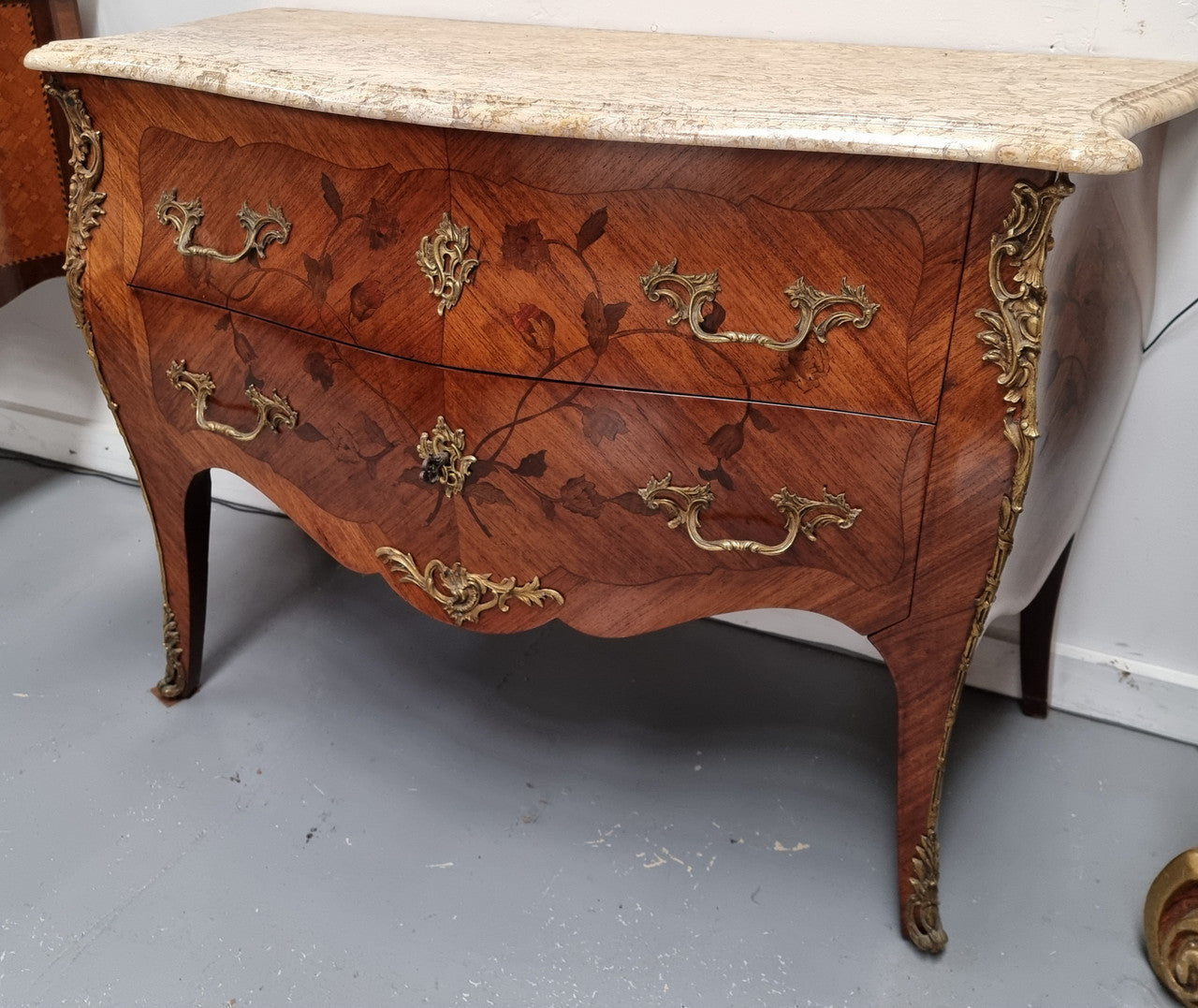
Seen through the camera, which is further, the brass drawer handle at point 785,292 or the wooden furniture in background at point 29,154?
the wooden furniture in background at point 29,154

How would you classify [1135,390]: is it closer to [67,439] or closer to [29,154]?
[29,154]

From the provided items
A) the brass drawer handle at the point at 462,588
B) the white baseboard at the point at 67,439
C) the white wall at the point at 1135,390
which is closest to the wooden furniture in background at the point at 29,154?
the white wall at the point at 1135,390

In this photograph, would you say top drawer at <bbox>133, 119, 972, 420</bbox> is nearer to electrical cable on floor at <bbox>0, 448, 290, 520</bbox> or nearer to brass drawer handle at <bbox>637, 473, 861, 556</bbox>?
brass drawer handle at <bbox>637, 473, 861, 556</bbox>

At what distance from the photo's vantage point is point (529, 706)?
155 cm

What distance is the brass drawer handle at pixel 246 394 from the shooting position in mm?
1184

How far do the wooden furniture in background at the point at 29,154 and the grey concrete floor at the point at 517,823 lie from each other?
542 mm

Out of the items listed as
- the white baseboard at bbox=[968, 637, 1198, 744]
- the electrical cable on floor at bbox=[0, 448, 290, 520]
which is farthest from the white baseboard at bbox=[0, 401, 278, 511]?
the white baseboard at bbox=[968, 637, 1198, 744]

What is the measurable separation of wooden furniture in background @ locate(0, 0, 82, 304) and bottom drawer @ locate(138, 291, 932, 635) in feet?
2.23

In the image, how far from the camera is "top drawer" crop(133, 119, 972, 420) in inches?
34.3

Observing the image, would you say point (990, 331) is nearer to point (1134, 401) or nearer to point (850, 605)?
point (850, 605)

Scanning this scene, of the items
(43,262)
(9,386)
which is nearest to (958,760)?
(43,262)

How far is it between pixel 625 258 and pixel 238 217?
1.42ft

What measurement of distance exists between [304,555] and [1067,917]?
1.30 metres

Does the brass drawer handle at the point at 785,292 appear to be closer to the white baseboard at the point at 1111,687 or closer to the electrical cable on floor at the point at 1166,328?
the electrical cable on floor at the point at 1166,328
